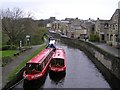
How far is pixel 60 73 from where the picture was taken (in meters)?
36.8

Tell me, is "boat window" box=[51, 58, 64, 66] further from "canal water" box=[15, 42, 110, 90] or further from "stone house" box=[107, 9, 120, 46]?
"stone house" box=[107, 9, 120, 46]

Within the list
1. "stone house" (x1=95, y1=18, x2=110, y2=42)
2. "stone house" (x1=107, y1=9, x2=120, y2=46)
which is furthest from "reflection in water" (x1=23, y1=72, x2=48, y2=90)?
"stone house" (x1=95, y1=18, x2=110, y2=42)

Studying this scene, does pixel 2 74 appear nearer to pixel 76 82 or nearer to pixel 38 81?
pixel 38 81

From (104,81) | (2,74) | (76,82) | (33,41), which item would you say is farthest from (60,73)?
(33,41)

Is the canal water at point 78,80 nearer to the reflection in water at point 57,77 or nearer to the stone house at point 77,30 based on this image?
the reflection in water at point 57,77

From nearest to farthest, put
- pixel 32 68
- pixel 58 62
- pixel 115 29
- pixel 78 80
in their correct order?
pixel 32 68, pixel 78 80, pixel 58 62, pixel 115 29

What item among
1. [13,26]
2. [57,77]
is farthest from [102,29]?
[57,77]

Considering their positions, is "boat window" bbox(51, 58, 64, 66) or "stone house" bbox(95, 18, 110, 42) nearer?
"boat window" bbox(51, 58, 64, 66)

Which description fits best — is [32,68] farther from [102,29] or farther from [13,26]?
[102,29]

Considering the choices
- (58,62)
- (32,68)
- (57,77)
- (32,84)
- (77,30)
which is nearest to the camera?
(32,84)

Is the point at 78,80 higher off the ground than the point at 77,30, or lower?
lower

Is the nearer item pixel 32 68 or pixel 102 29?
pixel 32 68

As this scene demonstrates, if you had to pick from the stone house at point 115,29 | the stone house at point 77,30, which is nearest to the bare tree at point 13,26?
the stone house at point 115,29

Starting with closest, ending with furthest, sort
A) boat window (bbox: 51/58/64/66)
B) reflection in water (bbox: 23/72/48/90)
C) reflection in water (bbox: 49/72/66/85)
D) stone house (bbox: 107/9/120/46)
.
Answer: reflection in water (bbox: 23/72/48/90)
reflection in water (bbox: 49/72/66/85)
boat window (bbox: 51/58/64/66)
stone house (bbox: 107/9/120/46)
